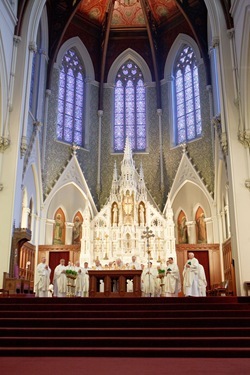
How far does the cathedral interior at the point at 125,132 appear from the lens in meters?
16.4

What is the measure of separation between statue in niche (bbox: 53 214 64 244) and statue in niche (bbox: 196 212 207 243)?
25.0 ft

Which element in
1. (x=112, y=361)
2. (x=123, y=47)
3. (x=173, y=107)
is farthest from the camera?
(x=123, y=47)

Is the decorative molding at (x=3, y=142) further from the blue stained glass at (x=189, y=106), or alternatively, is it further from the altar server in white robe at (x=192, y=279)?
the blue stained glass at (x=189, y=106)

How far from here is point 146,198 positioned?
22.0 m

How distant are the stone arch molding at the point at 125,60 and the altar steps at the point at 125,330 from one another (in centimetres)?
2040

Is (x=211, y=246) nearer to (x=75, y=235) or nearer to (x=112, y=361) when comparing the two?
(x=75, y=235)

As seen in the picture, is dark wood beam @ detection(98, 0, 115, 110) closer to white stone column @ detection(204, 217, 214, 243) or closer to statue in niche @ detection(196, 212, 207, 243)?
statue in niche @ detection(196, 212, 207, 243)

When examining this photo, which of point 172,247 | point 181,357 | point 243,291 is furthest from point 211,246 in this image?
point 181,357

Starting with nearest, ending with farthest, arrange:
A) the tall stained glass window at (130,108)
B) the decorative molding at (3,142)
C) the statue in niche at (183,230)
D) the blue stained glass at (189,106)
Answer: the decorative molding at (3,142)
the statue in niche at (183,230)
the blue stained glass at (189,106)
the tall stained glass window at (130,108)

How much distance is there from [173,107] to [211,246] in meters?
9.40

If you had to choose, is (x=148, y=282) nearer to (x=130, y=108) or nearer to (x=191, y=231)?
(x=191, y=231)

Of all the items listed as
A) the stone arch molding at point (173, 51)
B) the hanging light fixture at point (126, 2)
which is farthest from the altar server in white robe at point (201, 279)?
the hanging light fixture at point (126, 2)

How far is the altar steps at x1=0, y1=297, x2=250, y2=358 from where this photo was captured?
6242 millimetres

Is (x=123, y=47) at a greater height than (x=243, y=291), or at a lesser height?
greater
